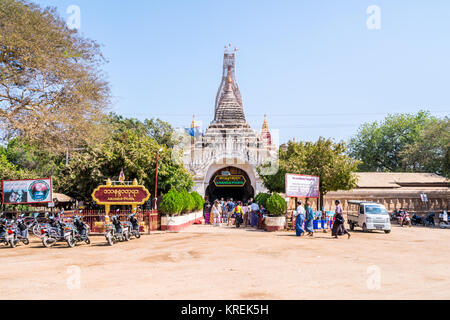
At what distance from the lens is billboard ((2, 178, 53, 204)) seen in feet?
56.7

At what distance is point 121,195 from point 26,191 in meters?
4.12

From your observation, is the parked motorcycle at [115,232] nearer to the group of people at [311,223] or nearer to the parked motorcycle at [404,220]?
the group of people at [311,223]

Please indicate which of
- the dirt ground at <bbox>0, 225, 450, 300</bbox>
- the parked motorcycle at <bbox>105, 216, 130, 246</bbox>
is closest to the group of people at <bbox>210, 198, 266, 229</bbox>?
the dirt ground at <bbox>0, 225, 450, 300</bbox>

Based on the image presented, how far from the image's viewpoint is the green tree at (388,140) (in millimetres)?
53000

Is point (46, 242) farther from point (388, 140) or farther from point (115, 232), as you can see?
point (388, 140)

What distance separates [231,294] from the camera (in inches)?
253

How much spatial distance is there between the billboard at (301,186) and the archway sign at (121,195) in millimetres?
6821

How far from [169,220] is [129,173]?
5617mm

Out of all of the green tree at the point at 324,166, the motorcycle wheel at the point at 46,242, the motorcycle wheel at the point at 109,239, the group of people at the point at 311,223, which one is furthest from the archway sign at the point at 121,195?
the green tree at the point at 324,166

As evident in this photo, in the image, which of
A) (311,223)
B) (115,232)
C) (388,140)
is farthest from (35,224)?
(388,140)

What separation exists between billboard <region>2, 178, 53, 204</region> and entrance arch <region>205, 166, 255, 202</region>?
728 inches

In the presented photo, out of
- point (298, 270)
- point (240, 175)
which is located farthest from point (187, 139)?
point (298, 270)

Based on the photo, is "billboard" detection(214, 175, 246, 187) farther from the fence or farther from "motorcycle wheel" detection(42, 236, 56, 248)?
"motorcycle wheel" detection(42, 236, 56, 248)
